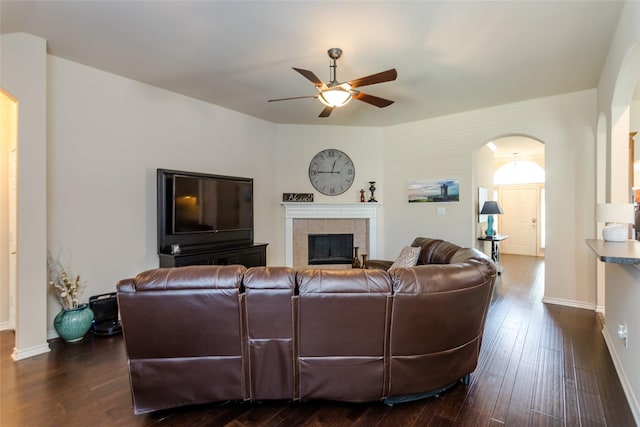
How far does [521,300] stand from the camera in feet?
14.2

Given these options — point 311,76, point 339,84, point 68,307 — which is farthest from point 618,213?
point 68,307

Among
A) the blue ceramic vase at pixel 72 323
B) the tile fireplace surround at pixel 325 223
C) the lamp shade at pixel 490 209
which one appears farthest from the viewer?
the tile fireplace surround at pixel 325 223

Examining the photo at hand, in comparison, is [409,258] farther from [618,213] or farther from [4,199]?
[4,199]

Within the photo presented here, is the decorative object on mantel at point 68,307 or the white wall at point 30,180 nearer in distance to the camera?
the white wall at point 30,180

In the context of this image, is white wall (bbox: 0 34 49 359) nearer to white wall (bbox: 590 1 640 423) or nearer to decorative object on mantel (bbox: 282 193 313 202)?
decorative object on mantel (bbox: 282 193 313 202)

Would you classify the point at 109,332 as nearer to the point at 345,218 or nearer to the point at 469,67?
the point at 345,218

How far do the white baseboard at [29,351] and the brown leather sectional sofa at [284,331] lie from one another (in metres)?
1.63

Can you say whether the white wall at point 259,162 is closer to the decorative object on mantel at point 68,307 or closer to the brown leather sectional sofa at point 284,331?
the decorative object on mantel at point 68,307

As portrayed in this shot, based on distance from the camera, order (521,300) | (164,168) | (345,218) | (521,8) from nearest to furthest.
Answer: (521,8) → (164,168) → (521,300) → (345,218)

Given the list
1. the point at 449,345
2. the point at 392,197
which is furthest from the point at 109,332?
the point at 392,197

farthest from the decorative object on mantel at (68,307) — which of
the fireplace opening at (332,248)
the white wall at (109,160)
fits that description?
the fireplace opening at (332,248)

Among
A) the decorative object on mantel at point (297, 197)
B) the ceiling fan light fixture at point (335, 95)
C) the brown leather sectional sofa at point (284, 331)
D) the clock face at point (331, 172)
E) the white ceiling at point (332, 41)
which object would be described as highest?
the white ceiling at point (332, 41)

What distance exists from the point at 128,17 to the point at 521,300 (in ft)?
18.0

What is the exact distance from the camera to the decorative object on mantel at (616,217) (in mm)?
2402
